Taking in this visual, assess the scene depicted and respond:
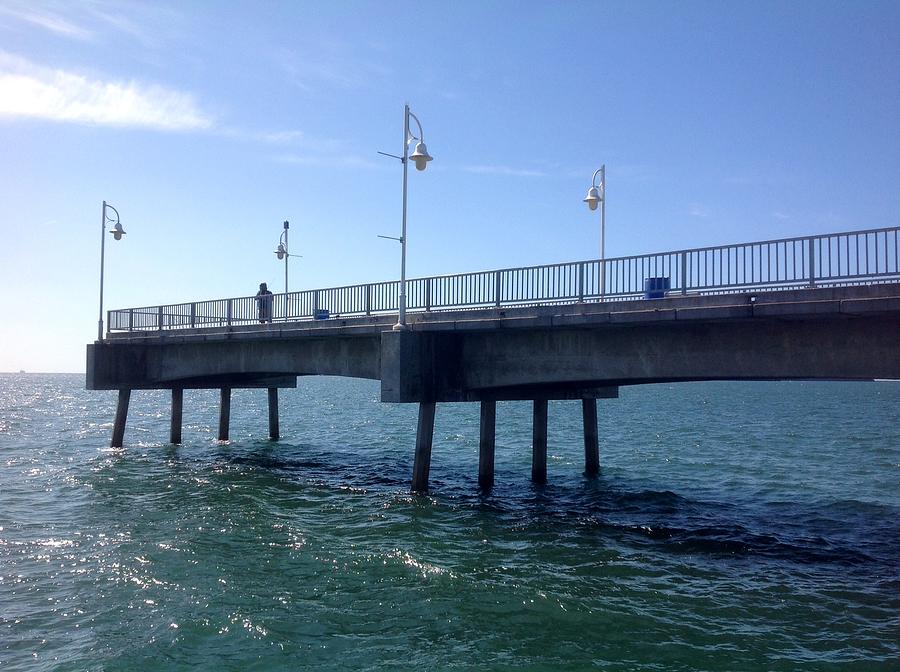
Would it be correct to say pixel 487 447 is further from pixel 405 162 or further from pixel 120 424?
pixel 120 424

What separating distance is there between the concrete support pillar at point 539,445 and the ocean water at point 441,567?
72cm

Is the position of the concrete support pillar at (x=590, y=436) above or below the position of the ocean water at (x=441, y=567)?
above

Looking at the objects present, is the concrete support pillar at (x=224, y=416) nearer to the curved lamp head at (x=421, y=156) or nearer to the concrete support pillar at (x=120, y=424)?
the concrete support pillar at (x=120, y=424)

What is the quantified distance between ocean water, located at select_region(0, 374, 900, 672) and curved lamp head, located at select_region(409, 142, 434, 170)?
9581 mm

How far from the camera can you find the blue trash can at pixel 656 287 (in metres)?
17.4

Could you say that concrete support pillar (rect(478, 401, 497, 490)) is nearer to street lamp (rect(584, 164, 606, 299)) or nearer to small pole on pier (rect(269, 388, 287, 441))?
street lamp (rect(584, 164, 606, 299))

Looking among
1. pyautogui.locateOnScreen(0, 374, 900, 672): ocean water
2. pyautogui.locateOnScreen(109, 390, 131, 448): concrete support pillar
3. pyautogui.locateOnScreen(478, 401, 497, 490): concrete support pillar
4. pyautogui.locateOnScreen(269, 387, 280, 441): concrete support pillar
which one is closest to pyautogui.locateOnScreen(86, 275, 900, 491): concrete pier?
pyautogui.locateOnScreen(478, 401, 497, 490): concrete support pillar

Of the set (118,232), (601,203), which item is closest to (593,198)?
(601,203)

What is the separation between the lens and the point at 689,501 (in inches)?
928

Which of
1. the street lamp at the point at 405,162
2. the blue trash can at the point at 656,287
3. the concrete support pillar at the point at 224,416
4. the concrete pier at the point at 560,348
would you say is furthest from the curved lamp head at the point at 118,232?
the blue trash can at the point at 656,287

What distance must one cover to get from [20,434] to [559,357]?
124ft

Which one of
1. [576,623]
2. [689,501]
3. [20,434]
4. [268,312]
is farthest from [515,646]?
[20,434]

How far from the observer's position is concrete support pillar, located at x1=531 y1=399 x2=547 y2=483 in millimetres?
26391

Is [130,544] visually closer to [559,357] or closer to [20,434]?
[559,357]
